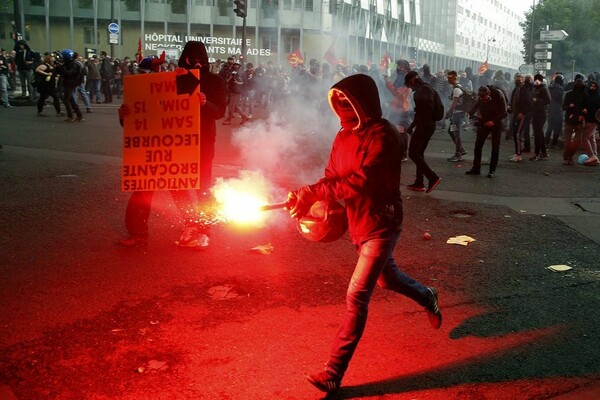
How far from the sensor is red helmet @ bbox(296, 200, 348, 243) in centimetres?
350

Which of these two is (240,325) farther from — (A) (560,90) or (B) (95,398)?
(A) (560,90)

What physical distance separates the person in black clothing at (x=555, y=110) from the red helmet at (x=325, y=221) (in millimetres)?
14814

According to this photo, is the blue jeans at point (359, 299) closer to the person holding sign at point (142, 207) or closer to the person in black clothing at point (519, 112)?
the person holding sign at point (142, 207)

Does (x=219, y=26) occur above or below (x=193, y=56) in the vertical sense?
above

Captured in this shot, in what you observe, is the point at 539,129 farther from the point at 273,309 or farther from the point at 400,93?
the point at 273,309

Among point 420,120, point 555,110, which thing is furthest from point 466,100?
point 555,110

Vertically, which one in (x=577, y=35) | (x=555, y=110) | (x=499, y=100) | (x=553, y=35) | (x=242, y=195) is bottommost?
(x=242, y=195)

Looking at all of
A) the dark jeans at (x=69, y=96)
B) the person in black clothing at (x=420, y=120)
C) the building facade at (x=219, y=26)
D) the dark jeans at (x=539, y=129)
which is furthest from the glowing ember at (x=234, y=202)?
the building facade at (x=219, y=26)

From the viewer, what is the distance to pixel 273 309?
4570 mm

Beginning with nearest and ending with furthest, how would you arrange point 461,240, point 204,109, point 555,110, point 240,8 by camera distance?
point 204,109
point 461,240
point 555,110
point 240,8

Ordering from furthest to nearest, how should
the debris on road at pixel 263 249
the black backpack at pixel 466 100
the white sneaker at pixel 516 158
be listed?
the white sneaker at pixel 516 158, the black backpack at pixel 466 100, the debris on road at pixel 263 249

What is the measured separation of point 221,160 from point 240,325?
298 inches

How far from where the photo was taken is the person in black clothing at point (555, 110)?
16.5m

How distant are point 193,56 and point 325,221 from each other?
2.75m
